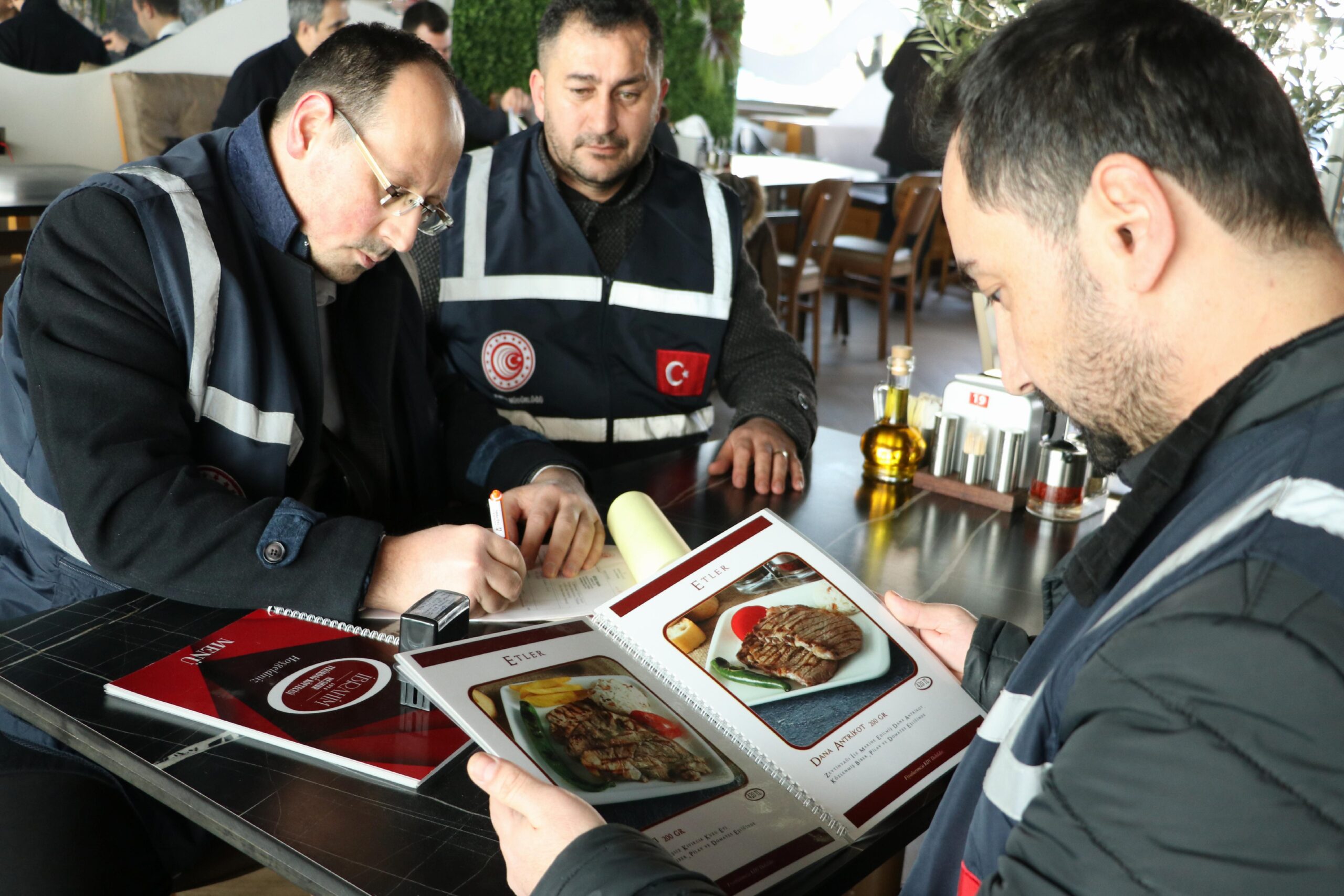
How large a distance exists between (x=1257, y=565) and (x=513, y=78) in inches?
286

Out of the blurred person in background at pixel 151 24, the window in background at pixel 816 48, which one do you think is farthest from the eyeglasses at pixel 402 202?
the window in background at pixel 816 48

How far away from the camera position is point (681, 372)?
94.0 inches

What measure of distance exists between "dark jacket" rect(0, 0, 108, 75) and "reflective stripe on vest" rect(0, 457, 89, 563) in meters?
4.63

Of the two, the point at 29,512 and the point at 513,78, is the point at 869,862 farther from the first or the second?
the point at 513,78

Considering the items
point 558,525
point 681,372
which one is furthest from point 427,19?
point 558,525

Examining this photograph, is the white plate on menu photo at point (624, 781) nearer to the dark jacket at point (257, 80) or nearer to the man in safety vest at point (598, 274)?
the man in safety vest at point (598, 274)

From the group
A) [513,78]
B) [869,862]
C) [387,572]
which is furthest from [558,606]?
[513,78]

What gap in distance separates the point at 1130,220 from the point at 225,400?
114cm

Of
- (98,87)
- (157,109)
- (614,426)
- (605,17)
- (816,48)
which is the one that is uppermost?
(816,48)

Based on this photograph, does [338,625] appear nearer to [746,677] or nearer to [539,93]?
[746,677]

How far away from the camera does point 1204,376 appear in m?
0.75

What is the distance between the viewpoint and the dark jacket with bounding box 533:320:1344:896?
55cm

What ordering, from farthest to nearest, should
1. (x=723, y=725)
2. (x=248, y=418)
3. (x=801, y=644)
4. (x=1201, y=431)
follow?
(x=248, y=418)
(x=801, y=644)
(x=723, y=725)
(x=1201, y=431)

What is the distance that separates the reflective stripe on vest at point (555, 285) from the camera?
2.30 meters
